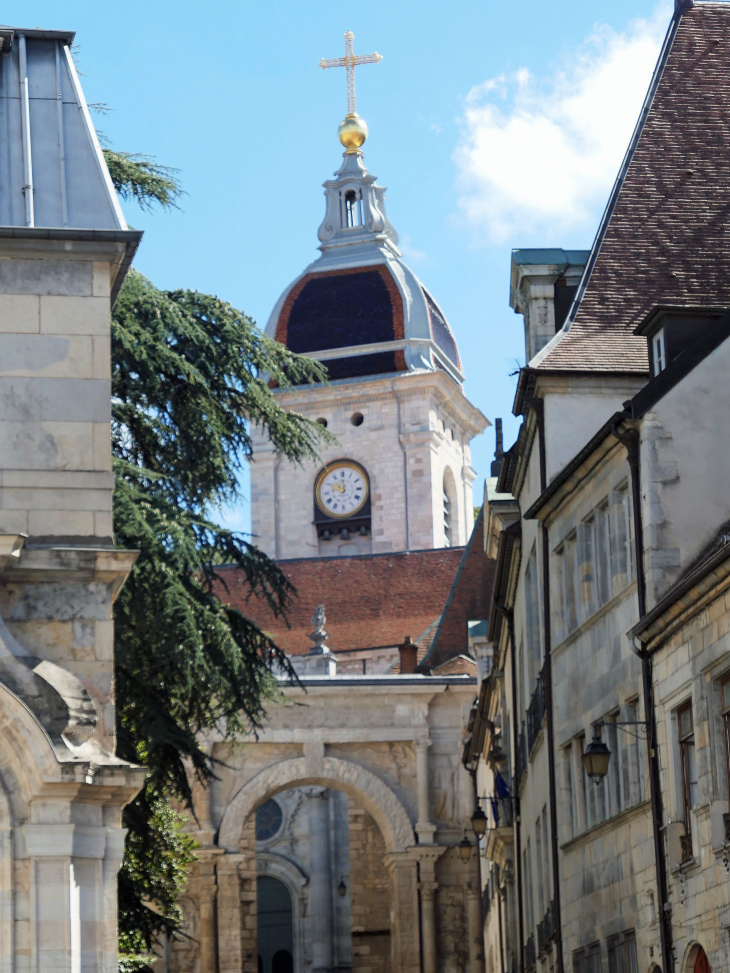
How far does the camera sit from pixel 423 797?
147ft

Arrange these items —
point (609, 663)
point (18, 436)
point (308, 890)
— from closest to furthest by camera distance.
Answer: point (18, 436)
point (609, 663)
point (308, 890)

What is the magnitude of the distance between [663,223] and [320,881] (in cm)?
3964

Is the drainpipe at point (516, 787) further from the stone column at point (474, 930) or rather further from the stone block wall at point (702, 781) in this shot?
the stone column at point (474, 930)

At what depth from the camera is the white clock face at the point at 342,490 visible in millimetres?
82250

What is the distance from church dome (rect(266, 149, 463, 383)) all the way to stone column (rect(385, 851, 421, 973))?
40044 mm

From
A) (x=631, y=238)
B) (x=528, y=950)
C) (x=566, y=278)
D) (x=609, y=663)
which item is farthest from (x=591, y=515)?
(x=528, y=950)

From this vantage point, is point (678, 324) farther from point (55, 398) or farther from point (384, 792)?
point (384, 792)

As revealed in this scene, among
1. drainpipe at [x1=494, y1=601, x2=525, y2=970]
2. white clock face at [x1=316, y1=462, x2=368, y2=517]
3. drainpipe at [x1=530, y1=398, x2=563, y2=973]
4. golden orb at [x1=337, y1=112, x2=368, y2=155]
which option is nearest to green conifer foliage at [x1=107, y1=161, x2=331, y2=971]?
drainpipe at [x1=530, y1=398, x2=563, y2=973]

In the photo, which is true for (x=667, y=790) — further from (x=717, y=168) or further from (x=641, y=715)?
(x=717, y=168)

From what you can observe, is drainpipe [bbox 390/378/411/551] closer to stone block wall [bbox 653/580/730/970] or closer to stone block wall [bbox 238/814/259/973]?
stone block wall [bbox 238/814/259/973]

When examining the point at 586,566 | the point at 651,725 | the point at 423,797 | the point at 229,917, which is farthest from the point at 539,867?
the point at 423,797

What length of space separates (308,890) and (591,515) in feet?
135

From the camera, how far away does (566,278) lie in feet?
82.3

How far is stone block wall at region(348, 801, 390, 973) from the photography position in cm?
5416
